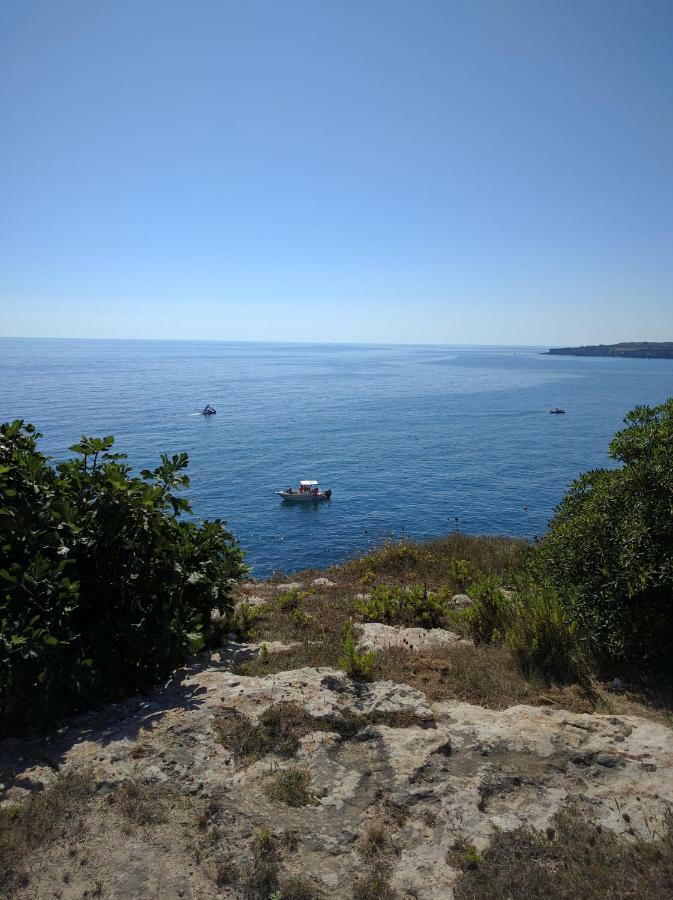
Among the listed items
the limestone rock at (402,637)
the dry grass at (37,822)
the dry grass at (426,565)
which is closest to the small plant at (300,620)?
the limestone rock at (402,637)

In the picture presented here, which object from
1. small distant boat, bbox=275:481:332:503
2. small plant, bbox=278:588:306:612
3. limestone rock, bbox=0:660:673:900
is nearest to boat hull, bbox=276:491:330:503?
small distant boat, bbox=275:481:332:503

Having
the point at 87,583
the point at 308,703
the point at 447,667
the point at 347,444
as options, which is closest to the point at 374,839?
the point at 308,703

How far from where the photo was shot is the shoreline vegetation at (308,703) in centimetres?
511

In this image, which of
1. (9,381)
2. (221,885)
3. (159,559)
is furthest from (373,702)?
(9,381)

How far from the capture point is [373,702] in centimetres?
764

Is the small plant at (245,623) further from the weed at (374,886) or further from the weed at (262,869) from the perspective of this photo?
the weed at (374,886)

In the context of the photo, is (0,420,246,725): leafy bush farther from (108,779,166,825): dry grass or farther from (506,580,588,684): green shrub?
(506,580,588,684): green shrub

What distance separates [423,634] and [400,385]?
138 m

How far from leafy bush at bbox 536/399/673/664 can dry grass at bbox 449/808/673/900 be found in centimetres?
416

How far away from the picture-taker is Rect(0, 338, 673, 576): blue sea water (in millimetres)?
41594

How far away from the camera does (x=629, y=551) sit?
9195mm

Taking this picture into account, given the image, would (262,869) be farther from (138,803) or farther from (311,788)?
(138,803)

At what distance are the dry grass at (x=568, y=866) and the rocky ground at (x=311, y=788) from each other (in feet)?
0.14

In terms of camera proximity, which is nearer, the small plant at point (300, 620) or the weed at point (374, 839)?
the weed at point (374, 839)
